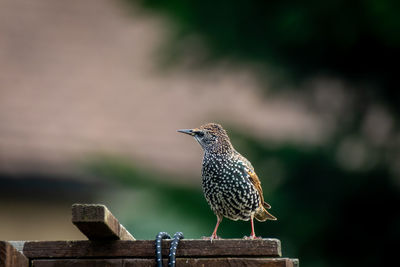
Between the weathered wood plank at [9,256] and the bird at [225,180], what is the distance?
1.45m

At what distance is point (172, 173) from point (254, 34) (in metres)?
2.10

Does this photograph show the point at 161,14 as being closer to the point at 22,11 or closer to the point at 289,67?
the point at 289,67

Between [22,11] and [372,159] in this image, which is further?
[22,11]

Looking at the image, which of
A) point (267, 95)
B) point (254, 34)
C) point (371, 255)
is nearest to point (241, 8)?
point (254, 34)

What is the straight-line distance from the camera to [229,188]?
4984mm

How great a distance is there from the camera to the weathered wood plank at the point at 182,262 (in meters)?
3.63

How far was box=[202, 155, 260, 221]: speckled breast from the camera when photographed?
4969 millimetres

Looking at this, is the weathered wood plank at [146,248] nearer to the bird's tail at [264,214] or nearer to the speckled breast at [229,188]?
the speckled breast at [229,188]

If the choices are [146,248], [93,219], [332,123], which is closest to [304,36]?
[332,123]

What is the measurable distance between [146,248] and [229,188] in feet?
4.36

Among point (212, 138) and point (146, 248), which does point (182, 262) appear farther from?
point (212, 138)

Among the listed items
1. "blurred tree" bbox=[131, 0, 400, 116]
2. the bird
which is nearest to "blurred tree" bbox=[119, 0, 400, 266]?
"blurred tree" bbox=[131, 0, 400, 116]

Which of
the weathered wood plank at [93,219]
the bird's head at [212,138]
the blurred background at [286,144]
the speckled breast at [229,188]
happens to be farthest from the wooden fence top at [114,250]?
the blurred background at [286,144]

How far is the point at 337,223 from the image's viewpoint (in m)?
9.07
